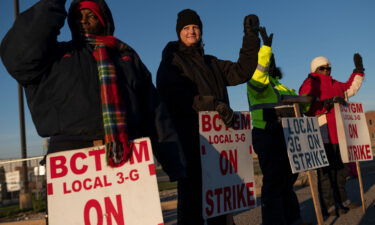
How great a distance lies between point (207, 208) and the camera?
3.06 meters

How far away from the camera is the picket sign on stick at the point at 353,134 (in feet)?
18.5

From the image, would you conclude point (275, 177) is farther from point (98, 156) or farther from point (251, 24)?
point (98, 156)

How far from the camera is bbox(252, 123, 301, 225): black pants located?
4332 millimetres

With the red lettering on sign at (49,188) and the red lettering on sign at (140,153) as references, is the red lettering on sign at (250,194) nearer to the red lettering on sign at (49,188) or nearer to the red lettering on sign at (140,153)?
the red lettering on sign at (140,153)

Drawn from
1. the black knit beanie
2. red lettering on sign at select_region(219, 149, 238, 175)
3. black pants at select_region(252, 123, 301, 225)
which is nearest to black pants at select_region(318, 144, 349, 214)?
black pants at select_region(252, 123, 301, 225)

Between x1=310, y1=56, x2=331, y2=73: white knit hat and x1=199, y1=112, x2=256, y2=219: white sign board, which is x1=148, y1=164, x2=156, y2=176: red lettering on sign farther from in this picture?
x1=310, y1=56, x2=331, y2=73: white knit hat

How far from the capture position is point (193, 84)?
339 cm

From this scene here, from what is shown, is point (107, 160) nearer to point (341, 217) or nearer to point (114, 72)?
point (114, 72)

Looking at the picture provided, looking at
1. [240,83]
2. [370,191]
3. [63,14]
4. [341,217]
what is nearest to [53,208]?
[63,14]

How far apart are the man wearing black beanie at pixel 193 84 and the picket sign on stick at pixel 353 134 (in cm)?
272

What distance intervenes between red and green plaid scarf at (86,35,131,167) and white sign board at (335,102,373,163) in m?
4.08

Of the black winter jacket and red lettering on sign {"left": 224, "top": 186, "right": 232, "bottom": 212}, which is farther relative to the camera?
the black winter jacket

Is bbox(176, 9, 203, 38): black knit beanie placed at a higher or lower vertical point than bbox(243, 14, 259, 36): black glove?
higher

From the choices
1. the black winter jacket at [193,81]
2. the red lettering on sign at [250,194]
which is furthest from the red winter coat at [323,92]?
the red lettering on sign at [250,194]
